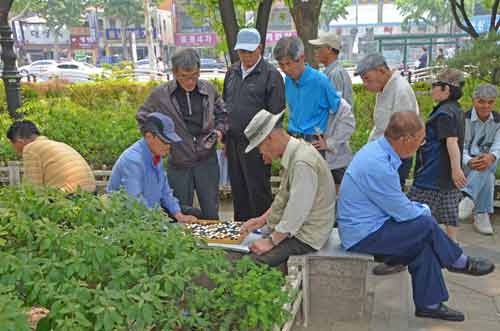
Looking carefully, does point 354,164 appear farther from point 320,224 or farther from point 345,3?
point 345,3

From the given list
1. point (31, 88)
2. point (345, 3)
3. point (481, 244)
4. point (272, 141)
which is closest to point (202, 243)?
point (272, 141)

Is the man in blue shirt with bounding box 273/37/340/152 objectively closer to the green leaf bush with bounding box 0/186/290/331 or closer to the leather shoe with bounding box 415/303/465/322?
the leather shoe with bounding box 415/303/465/322

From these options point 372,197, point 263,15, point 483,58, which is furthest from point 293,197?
point 483,58

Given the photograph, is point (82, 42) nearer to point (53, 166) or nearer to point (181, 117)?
point (181, 117)

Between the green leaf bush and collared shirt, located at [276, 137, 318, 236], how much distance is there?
75 centimetres

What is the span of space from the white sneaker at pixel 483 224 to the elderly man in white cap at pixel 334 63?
1.82 meters

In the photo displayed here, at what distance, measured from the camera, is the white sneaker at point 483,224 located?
5.23 metres

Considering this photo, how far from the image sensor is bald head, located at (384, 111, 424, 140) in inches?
129

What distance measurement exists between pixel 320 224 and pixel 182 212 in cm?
133

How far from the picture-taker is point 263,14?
7438mm

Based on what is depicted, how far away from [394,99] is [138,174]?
78.0 inches

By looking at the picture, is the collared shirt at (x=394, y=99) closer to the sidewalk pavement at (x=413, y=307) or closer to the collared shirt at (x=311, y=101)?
the collared shirt at (x=311, y=101)

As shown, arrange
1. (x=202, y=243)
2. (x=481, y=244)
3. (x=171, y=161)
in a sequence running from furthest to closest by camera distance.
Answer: (x=481, y=244), (x=171, y=161), (x=202, y=243)

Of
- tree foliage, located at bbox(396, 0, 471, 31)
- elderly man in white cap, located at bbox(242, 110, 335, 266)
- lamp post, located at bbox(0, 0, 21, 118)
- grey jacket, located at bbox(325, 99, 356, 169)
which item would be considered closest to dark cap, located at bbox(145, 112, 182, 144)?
elderly man in white cap, located at bbox(242, 110, 335, 266)
